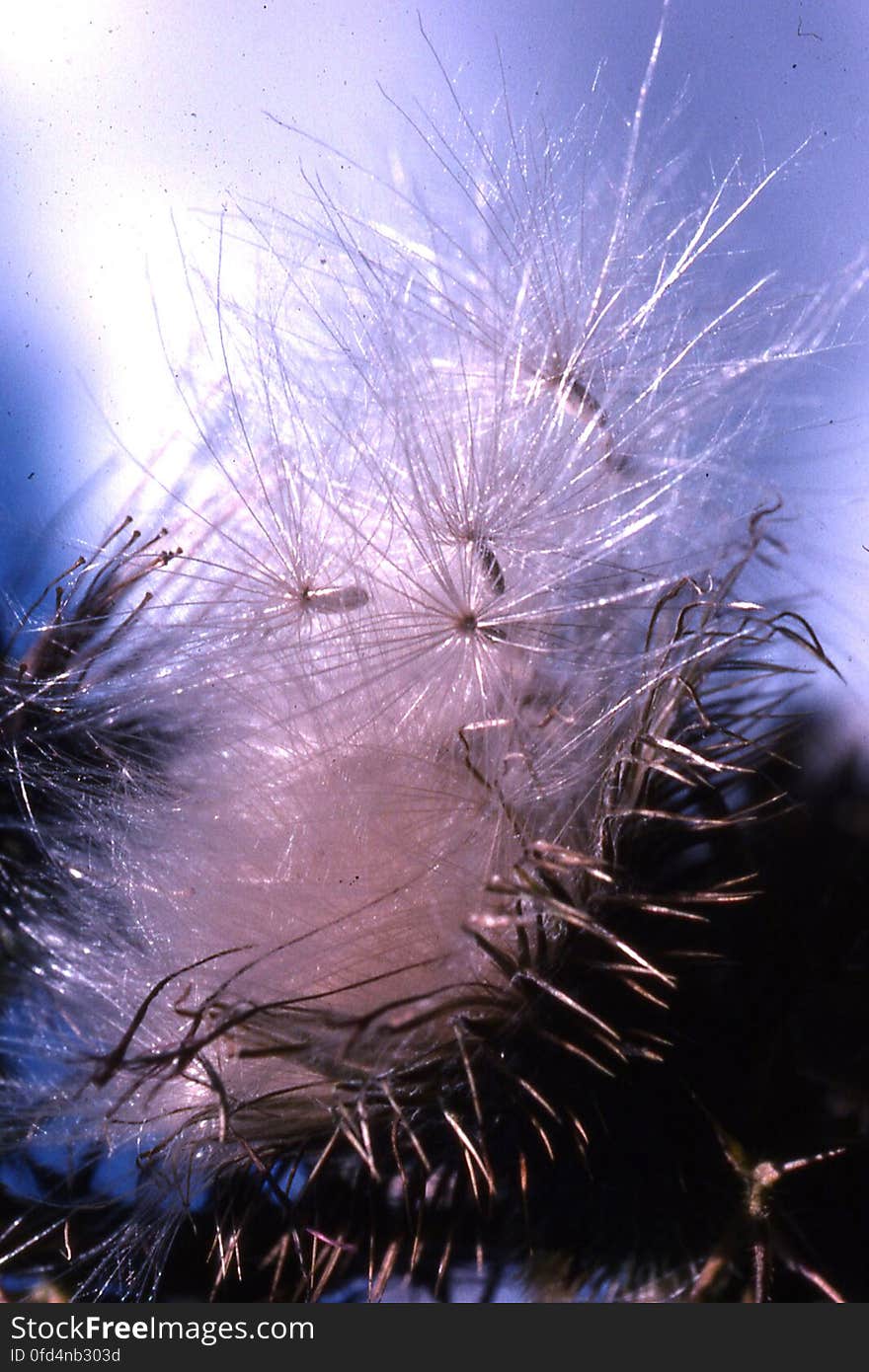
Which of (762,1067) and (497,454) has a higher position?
(497,454)

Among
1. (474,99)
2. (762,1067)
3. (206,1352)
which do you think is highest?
(474,99)

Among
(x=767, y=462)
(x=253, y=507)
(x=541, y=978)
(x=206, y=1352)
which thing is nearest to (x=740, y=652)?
(x=767, y=462)

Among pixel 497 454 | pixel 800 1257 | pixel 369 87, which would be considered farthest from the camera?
pixel 369 87

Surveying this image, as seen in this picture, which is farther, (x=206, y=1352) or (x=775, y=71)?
(x=775, y=71)

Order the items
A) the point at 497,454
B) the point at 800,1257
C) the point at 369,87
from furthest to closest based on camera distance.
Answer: the point at 369,87, the point at 497,454, the point at 800,1257

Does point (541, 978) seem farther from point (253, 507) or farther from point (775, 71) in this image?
point (775, 71)

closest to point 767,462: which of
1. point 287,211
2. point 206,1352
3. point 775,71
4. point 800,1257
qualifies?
point 775,71
